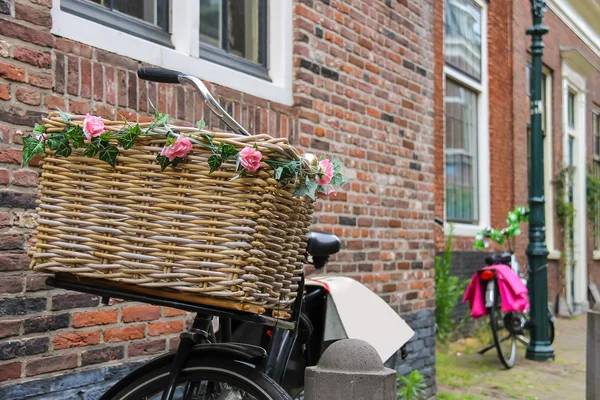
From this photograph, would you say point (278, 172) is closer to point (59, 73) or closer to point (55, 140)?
point (55, 140)

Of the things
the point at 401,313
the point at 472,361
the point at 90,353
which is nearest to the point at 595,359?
the point at 401,313

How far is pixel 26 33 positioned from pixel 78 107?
0.36 m

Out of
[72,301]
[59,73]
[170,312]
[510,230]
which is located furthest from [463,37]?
[72,301]

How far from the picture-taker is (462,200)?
968 cm

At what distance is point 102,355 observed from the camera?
3141mm

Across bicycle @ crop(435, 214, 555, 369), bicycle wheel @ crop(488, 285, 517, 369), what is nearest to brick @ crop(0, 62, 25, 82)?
bicycle @ crop(435, 214, 555, 369)

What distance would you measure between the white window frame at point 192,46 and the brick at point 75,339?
1.21 metres

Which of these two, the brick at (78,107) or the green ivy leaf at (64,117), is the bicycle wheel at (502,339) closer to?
the brick at (78,107)

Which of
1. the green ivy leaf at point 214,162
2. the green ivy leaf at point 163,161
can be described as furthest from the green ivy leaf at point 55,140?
the green ivy leaf at point 214,162

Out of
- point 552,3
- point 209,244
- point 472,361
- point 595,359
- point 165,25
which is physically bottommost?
point 472,361

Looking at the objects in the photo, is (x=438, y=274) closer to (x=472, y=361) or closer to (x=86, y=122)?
(x=472, y=361)

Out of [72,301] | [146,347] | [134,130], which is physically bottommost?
[146,347]

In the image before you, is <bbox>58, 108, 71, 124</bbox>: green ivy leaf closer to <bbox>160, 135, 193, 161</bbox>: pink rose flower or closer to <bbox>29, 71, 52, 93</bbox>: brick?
<bbox>160, 135, 193, 161</bbox>: pink rose flower

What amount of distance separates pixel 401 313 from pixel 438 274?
2844 mm
